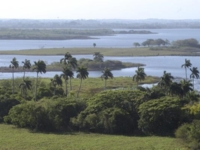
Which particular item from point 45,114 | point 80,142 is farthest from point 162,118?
point 45,114

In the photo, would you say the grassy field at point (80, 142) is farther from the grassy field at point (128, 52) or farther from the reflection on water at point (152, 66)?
the grassy field at point (128, 52)

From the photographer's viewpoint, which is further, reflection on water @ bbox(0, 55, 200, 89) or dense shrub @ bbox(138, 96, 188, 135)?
reflection on water @ bbox(0, 55, 200, 89)

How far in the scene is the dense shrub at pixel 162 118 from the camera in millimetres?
48719

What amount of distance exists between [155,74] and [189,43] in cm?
6852

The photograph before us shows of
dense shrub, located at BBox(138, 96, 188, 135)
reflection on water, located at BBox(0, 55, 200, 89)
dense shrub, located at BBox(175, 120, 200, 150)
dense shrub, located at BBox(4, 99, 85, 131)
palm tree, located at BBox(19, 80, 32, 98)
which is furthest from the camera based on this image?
reflection on water, located at BBox(0, 55, 200, 89)

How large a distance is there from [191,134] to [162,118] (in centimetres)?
596

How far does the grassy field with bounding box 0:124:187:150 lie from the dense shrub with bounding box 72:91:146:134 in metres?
1.72

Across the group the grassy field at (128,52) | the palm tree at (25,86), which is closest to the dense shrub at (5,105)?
the palm tree at (25,86)

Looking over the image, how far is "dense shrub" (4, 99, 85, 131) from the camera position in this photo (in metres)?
51.2

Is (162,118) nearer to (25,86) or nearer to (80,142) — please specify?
(80,142)

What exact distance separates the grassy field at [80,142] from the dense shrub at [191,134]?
758 mm

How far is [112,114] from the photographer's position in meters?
49.8

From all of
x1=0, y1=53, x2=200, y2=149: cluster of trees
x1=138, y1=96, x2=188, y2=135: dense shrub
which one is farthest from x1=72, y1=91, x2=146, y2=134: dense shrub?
x1=138, y1=96, x2=188, y2=135: dense shrub

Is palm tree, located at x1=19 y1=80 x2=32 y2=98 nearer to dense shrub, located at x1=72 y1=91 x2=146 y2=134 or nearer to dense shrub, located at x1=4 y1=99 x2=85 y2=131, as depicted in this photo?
dense shrub, located at x1=4 y1=99 x2=85 y2=131
